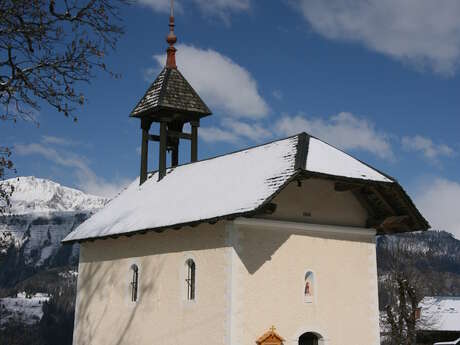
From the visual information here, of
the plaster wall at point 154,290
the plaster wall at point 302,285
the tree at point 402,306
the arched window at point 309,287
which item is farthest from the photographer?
the tree at point 402,306

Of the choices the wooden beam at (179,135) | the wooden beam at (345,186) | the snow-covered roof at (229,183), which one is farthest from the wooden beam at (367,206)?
the wooden beam at (179,135)

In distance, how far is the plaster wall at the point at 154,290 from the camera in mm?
16734

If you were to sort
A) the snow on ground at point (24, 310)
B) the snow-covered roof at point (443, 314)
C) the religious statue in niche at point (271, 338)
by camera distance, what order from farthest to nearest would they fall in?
the snow on ground at point (24, 310) → the snow-covered roof at point (443, 314) → the religious statue in niche at point (271, 338)

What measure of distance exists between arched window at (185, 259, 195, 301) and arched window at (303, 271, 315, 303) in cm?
308

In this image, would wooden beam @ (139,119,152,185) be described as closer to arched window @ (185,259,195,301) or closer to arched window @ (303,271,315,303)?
arched window @ (185,259,195,301)

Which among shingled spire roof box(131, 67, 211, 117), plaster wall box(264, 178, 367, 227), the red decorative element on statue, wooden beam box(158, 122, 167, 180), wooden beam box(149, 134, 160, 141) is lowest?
the red decorative element on statue

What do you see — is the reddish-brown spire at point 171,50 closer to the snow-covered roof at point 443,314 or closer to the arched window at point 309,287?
the arched window at point 309,287

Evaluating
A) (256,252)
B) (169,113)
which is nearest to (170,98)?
(169,113)

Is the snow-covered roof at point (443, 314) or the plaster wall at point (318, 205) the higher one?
the plaster wall at point (318, 205)

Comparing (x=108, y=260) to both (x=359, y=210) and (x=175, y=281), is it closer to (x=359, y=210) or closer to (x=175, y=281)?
(x=175, y=281)

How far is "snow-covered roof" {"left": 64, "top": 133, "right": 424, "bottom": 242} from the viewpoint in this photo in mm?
16312

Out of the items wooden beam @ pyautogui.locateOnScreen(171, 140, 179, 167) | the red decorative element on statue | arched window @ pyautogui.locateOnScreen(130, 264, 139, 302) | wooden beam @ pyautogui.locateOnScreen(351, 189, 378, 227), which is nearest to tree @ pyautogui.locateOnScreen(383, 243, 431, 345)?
wooden beam @ pyautogui.locateOnScreen(351, 189, 378, 227)

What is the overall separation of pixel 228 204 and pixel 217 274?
6.04 ft

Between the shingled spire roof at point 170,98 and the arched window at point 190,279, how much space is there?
290 inches
